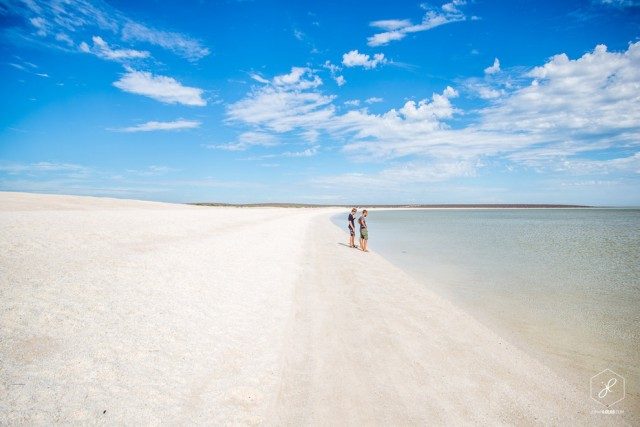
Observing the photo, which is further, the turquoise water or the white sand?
the turquoise water

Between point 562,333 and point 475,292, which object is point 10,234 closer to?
point 475,292

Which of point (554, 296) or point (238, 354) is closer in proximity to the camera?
point (238, 354)

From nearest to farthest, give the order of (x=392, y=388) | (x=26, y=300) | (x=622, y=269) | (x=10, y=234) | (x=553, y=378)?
(x=392, y=388), (x=553, y=378), (x=26, y=300), (x=10, y=234), (x=622, y=269)

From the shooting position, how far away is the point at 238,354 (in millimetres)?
5969

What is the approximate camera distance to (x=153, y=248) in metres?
13.8

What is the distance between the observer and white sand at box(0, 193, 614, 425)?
4.48 meters

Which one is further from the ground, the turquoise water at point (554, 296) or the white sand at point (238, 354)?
the white sand at point (238, 354)

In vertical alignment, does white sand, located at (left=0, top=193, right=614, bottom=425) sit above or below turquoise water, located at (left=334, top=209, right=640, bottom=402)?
above

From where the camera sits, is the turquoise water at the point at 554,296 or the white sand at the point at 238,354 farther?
the turquoise water at the point at 554,296

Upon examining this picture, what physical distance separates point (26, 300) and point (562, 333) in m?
11.7

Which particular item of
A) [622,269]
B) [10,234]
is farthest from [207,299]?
[622,269]

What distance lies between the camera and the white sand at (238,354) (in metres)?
4.48

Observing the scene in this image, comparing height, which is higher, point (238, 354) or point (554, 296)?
point (238, 354)

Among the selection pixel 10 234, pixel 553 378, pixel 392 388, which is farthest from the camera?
pixel 10 234
